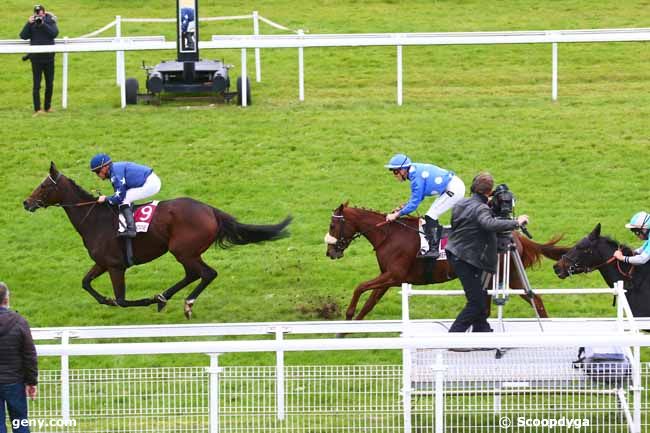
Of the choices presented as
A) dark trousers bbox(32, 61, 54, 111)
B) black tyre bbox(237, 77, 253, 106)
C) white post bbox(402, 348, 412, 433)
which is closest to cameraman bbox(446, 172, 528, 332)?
white post bbox(402, 348, 412, 433)

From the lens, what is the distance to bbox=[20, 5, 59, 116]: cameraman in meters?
19.6

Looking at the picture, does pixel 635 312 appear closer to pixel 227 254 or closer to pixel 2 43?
pixel 227 254

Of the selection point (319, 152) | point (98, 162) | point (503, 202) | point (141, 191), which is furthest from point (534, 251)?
point (319, 152)

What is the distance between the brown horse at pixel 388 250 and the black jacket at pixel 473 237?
2233 millimetres

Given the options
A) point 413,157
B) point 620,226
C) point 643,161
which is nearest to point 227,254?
point 413,157

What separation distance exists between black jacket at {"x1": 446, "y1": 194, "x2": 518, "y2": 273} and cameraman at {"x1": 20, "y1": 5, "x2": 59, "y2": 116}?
10047mm

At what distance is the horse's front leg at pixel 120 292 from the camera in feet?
44.9

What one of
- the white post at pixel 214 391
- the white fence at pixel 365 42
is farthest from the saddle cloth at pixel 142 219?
the white fence at pixel 365 42

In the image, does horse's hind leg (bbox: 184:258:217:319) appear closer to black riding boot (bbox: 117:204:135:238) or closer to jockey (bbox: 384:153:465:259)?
black riding boot (bbox: 117:204:135:238)

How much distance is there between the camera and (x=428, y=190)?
42.8 ft

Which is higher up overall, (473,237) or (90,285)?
(473,237)

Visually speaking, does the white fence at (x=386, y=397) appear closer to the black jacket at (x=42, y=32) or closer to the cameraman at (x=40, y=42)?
the cameraman at (x=40, y=42)

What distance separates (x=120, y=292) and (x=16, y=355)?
5.00 meters

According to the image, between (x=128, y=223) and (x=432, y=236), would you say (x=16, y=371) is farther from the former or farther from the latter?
(x=432, y=236)
